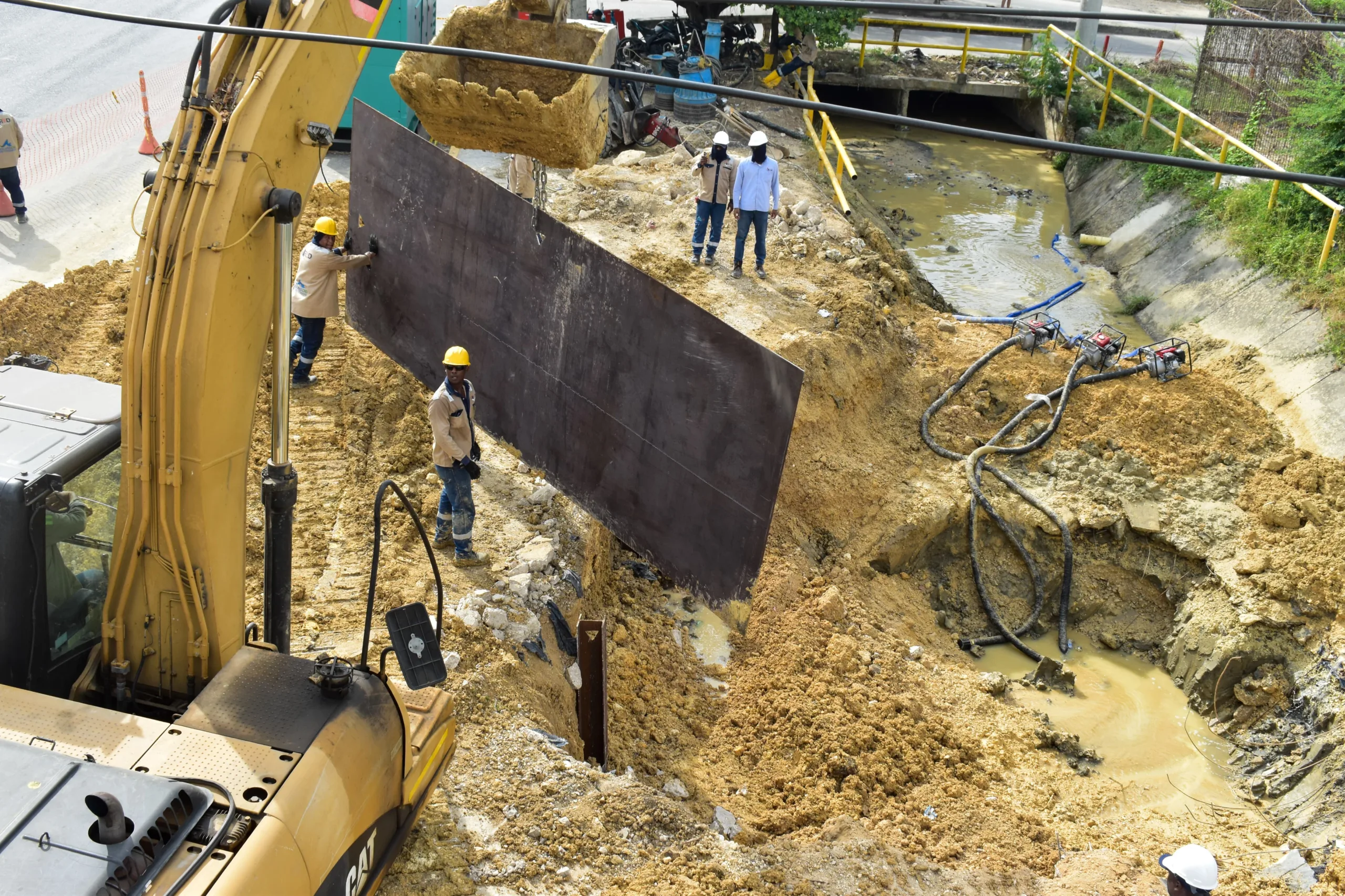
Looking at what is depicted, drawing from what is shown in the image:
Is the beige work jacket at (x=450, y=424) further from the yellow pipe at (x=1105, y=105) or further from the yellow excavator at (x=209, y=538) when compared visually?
the yellow pipe at (x=1105, y=105)

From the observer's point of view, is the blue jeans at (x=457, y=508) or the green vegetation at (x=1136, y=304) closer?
the blue jeans at (x=457, y=508)

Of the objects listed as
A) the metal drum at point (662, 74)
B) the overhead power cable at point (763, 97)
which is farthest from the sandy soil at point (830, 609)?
the metal drum at point (662, 74)

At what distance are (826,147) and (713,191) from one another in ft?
20.1

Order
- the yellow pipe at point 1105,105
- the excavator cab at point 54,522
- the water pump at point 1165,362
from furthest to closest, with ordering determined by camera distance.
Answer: the yellow pipe at point 1105,105, the water pump at point 1165,362, the excavator cab at point 54,522

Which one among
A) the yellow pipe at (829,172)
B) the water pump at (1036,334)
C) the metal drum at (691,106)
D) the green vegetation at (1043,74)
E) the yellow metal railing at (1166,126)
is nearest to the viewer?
the water pump at (1036,334)

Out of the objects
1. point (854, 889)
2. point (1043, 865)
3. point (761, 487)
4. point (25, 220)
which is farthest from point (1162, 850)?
point (25, 220)

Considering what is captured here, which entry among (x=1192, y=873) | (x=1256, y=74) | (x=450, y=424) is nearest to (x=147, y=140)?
(x=450, y=424)

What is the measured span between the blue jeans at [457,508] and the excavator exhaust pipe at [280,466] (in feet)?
7.84

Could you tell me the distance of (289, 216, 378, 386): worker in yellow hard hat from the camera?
357 inches

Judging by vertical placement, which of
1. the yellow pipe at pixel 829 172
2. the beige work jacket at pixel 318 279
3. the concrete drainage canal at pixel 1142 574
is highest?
the yellow pipe at pixel 829 172

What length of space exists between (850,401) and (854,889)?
587cm

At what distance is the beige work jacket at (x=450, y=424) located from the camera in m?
7.33

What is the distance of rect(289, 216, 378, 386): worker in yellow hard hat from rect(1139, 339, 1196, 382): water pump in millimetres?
8131

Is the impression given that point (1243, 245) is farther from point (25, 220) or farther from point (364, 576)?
point (25, 220)
